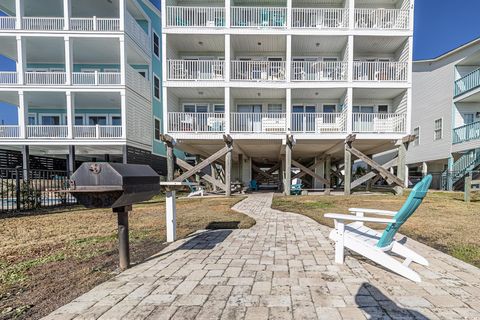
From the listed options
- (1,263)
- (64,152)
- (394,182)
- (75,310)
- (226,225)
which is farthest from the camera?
(64,152)

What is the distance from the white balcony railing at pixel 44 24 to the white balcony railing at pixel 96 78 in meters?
3.10

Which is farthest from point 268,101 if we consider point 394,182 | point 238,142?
point 394,182

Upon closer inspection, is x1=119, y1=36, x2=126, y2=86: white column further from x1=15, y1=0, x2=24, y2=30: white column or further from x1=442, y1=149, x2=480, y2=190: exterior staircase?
x1=442, y1=149, x2=480, y2=190: exterior staircase

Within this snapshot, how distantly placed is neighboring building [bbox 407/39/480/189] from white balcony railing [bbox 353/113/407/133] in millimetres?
7554

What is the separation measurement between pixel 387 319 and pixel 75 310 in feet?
9.83

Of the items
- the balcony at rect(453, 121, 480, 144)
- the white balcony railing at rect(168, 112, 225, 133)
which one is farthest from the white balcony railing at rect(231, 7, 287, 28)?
the balcony at rect(453, 121, 480, 144)

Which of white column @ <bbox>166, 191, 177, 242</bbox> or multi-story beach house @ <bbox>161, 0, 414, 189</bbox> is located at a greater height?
multi-story beach house @ <bbox>161, 0, 414, 189</bbox>

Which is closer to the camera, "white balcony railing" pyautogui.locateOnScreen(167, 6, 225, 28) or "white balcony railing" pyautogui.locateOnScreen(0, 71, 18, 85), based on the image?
"white balcony railing" pyautogui.locateOnScreen(167, 6, 225, 28)

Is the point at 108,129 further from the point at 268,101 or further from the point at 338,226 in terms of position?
the point at 338,226

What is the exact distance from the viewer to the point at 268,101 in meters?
14.6

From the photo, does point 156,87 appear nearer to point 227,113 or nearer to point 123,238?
point 227,113

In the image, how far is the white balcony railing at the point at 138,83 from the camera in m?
15.6

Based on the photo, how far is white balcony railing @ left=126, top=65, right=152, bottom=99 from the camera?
15633mm

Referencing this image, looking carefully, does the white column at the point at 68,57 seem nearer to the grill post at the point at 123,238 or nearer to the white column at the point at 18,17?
the white column at the point at 18,17
